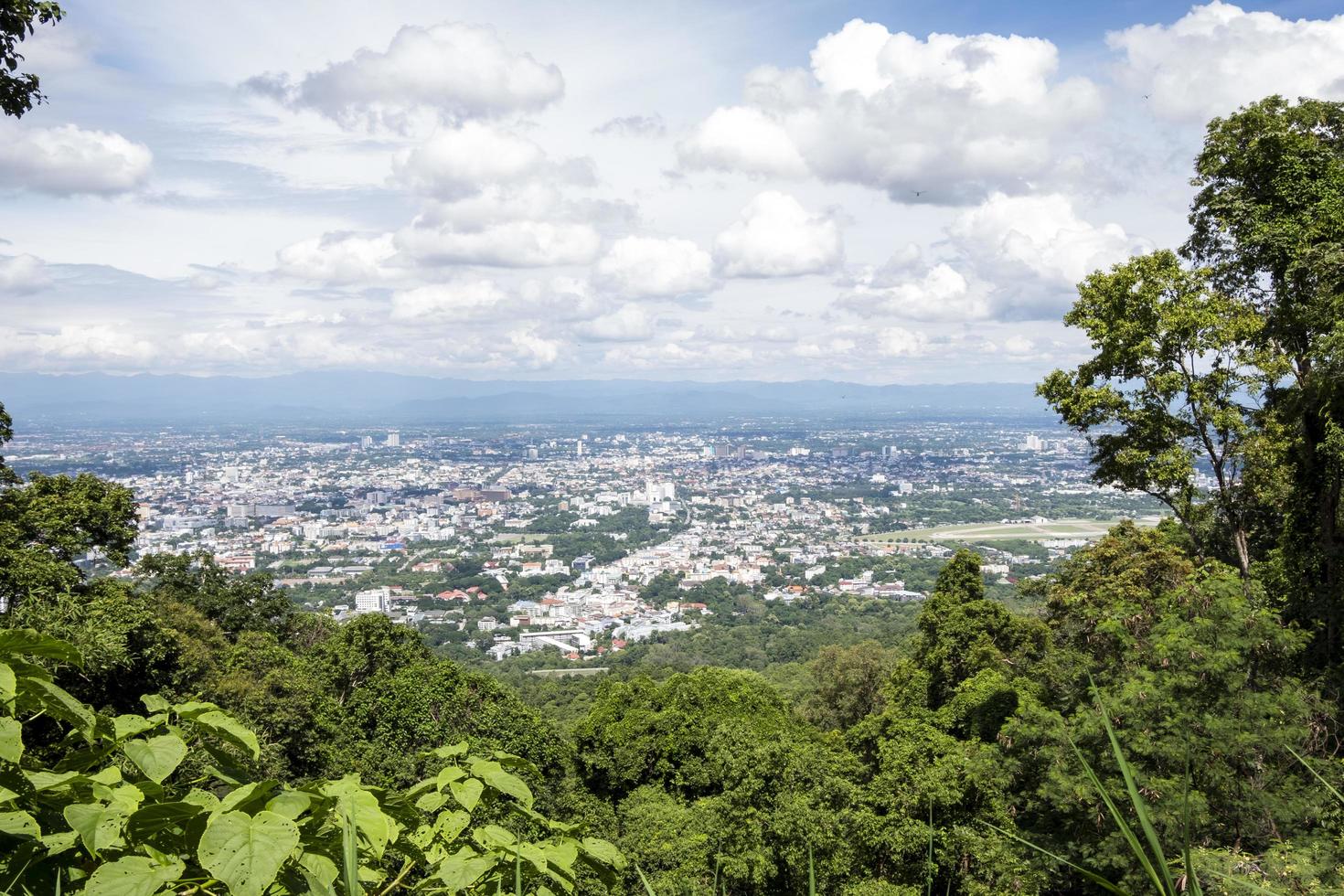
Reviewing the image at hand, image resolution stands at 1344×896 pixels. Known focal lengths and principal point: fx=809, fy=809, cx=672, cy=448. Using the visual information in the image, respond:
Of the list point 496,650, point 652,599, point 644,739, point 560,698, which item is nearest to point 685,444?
point 652,599

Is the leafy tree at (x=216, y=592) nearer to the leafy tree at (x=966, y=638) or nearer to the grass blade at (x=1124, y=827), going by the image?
the leafy tree at (x=966, y=638)

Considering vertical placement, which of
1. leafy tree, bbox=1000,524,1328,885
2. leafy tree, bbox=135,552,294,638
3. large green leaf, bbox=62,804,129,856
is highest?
large green leaf, bbox=62,804,129,856

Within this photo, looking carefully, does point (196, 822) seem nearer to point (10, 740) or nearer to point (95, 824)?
point (95, 824)

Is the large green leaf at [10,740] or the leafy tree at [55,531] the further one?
the leafy tree at [55,531]

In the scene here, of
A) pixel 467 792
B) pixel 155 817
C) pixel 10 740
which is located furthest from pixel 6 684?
pixel 467 792

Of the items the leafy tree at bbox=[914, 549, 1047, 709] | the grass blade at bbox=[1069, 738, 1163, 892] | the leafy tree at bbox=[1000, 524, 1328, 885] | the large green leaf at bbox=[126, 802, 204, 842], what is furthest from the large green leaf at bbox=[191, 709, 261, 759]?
the leafy tree at bbox=[914, 549, 1047, 709]

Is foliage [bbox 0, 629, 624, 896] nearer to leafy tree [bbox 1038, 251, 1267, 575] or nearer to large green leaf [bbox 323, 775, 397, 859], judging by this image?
large green leaf [bbox 323, 775, 397, 859]

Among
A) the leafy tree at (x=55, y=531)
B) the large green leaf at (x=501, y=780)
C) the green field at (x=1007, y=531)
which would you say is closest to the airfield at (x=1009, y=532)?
the green field at (x=1007, y=531)

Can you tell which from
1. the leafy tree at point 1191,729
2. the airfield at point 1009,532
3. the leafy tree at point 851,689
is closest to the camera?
the leafy tree at point 1191,729
